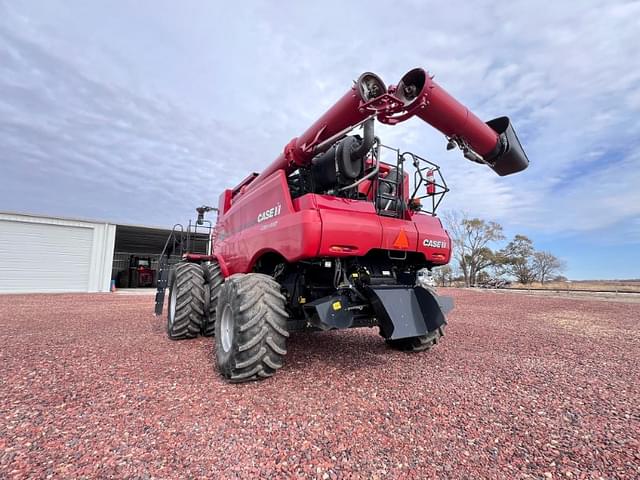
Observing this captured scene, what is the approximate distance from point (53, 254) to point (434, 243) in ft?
65.3

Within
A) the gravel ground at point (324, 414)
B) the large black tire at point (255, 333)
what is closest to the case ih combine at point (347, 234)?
the large black tire at point (255, 333)

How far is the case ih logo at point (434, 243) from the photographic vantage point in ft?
13.7

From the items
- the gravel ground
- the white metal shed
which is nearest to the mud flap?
the gravel ground

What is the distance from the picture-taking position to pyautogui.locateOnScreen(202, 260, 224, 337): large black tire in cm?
546

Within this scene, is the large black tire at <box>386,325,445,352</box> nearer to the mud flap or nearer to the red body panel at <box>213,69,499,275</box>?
the mud flap

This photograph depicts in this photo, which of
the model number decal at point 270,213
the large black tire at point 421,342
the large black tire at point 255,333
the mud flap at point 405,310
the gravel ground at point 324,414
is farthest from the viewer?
the large black tire at point 421,342

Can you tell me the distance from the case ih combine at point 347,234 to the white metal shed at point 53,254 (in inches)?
663

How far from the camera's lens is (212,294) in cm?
547

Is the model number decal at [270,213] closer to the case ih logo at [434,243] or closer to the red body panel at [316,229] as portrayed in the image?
the red body panel at [316,229]

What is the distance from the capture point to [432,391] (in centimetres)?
307

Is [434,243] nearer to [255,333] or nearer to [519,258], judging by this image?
[255,333]

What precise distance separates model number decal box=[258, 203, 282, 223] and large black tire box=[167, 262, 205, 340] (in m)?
1.88

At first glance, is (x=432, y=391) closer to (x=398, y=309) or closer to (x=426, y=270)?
(x=398, y=309)

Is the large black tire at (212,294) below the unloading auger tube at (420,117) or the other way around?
below
